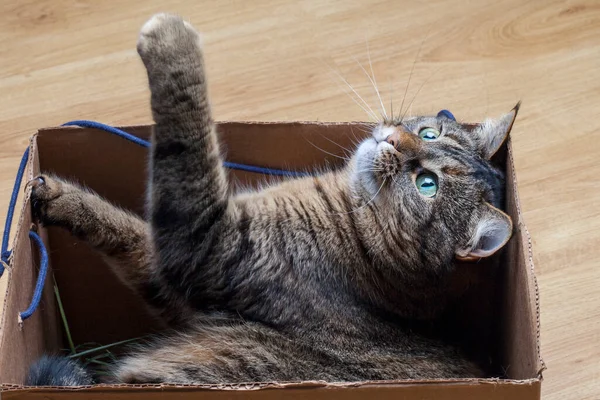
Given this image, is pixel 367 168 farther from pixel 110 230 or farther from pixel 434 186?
pixel 110 230

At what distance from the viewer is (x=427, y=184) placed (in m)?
1.33

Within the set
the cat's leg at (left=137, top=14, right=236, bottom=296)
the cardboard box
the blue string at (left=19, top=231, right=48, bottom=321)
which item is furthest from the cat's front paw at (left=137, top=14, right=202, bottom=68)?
the blue string at (left=19, top=231, right=48, bottom=321)

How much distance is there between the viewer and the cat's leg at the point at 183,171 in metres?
1.24

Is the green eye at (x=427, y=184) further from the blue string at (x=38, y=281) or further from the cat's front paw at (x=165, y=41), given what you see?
the blue string at (x=38, y=281)

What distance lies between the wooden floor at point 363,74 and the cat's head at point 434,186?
493 mm

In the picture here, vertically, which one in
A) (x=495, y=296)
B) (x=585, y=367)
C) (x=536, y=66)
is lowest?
(x=585, y=367)

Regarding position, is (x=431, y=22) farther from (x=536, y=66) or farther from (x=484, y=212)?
(x=484, y=212)

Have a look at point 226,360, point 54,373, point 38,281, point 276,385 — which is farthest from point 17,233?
point 276,385

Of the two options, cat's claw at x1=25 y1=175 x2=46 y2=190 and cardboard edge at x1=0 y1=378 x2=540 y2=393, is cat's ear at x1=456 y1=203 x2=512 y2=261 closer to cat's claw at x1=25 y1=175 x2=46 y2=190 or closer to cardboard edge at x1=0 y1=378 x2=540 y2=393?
cardboard edge at x1=0 y1=378 x2=540 y2=393

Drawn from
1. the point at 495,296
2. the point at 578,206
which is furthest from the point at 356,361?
the point at 578,206

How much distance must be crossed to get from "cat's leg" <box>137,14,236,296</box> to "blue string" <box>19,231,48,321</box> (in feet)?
0.60

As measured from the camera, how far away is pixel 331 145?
1.50 metres

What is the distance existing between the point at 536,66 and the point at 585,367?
0.90m

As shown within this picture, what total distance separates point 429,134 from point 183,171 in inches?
18.5
